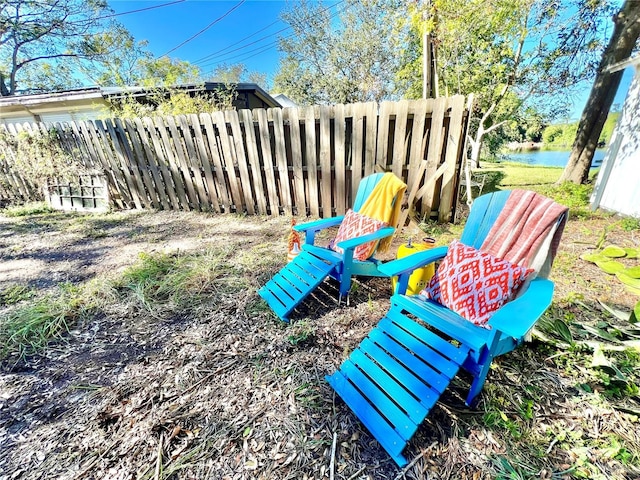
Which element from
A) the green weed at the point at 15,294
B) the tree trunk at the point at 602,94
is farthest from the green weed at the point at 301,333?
the tree trunk at the point at 602,94

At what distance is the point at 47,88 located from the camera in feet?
51.0

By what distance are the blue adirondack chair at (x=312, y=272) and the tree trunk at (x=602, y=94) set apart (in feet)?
16.6

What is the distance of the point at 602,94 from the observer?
477 centimetres

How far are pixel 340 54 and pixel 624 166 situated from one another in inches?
525

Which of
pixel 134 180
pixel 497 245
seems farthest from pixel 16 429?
pixel 134 180

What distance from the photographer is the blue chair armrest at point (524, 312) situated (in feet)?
3.26

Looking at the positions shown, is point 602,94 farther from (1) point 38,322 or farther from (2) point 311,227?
(1) point 38,322

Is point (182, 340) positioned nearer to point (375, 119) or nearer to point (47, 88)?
point (375, 119)

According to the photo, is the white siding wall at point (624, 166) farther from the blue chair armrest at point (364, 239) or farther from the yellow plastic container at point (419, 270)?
the blue chair armrest at point (364, 239)

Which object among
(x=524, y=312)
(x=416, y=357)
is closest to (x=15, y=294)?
(x=416, y=357)

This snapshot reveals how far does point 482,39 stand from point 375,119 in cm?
568

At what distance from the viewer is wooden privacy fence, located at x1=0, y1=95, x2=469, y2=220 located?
10.6 ft

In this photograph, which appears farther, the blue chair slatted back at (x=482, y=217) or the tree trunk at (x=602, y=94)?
the tree trunk at (x=602, y=94)

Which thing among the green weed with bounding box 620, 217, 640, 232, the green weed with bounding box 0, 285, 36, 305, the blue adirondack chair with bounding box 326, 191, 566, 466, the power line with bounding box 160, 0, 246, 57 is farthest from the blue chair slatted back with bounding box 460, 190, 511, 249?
the power line with bounding box 160, 0, 246, 57
